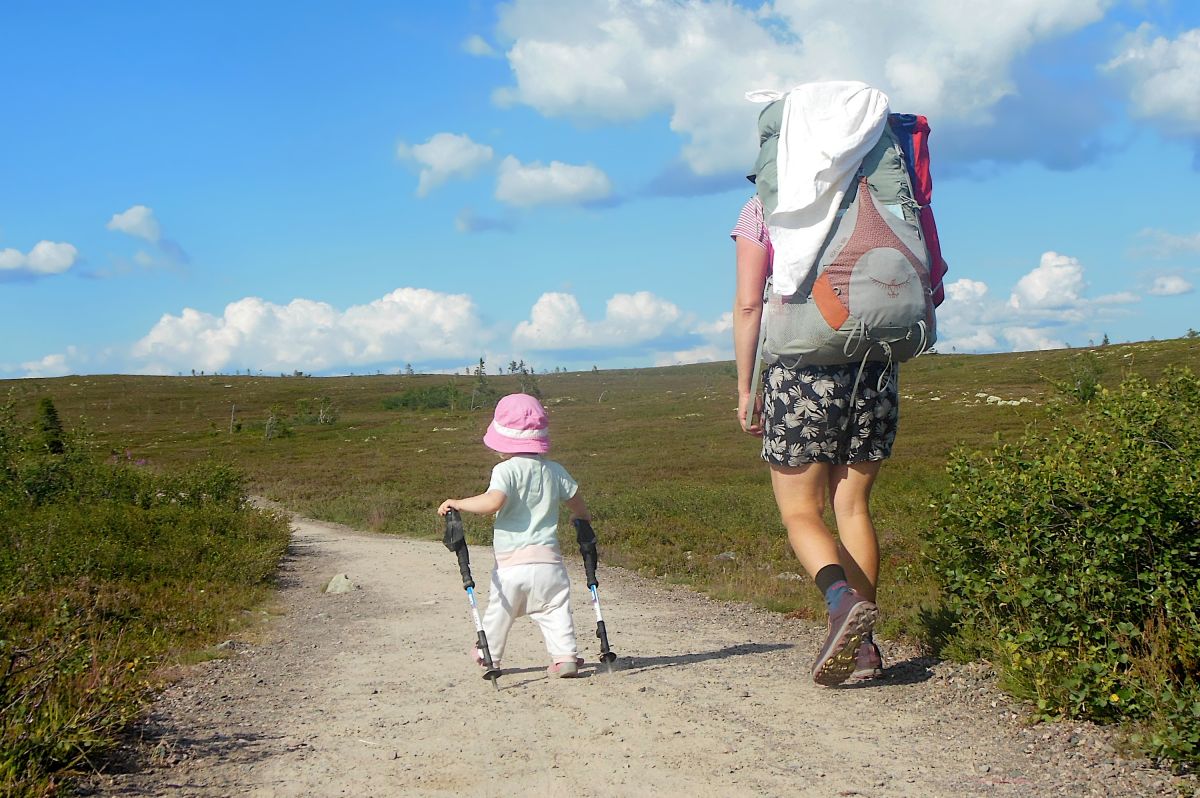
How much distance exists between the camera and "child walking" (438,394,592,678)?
5.42m

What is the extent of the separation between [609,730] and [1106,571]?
215 centimetres

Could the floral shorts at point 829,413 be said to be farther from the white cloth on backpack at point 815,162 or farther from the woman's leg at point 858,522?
the white cloth on backpack at point 815,162

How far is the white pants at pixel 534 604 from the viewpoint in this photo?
17.7ft

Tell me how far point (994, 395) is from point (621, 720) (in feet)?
170

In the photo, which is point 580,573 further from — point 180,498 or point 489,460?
point 489,460

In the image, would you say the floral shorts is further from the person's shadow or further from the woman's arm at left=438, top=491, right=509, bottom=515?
the woman's arm at left=438, top=491, right=509, bottom=515

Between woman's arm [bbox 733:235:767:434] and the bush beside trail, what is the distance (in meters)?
3.09

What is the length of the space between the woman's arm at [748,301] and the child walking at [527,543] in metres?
1.28

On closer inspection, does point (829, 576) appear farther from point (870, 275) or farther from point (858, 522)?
point (870, 275)

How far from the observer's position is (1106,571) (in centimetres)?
409

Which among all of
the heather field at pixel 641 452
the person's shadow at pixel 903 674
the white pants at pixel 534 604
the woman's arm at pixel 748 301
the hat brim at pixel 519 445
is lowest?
the heather field at pixel 641 452

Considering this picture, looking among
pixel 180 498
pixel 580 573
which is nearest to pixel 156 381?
pixel 180 498

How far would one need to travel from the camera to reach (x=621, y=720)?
14.4 ft

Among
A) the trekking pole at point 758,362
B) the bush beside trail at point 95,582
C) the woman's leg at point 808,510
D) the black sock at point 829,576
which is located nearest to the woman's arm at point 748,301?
the trekking pole at point 758,362
